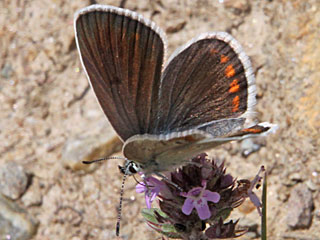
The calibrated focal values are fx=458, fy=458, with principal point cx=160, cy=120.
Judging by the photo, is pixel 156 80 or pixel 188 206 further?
pixel 156 80

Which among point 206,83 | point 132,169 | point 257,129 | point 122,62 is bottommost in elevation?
point 132,169

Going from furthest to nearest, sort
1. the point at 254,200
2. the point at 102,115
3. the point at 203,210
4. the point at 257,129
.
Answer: the point at 102,115
the point at 254,200
the point at 203,210
the point at 257,129

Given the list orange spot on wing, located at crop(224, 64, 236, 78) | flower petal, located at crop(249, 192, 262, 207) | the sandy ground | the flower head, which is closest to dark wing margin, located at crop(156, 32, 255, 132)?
orange spot on wing, located at crop(224, 64, 236, 78)

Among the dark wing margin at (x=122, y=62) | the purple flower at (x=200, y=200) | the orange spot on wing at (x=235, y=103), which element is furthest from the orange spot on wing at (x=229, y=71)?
the purple flower at (x=200, y=200)

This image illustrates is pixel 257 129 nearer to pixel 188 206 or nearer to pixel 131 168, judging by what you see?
pixel 188 206

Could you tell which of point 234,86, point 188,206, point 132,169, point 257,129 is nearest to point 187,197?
point 188,206

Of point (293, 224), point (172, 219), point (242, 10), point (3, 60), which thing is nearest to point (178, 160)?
point (172, 219)

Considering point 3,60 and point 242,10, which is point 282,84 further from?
point 3,60
